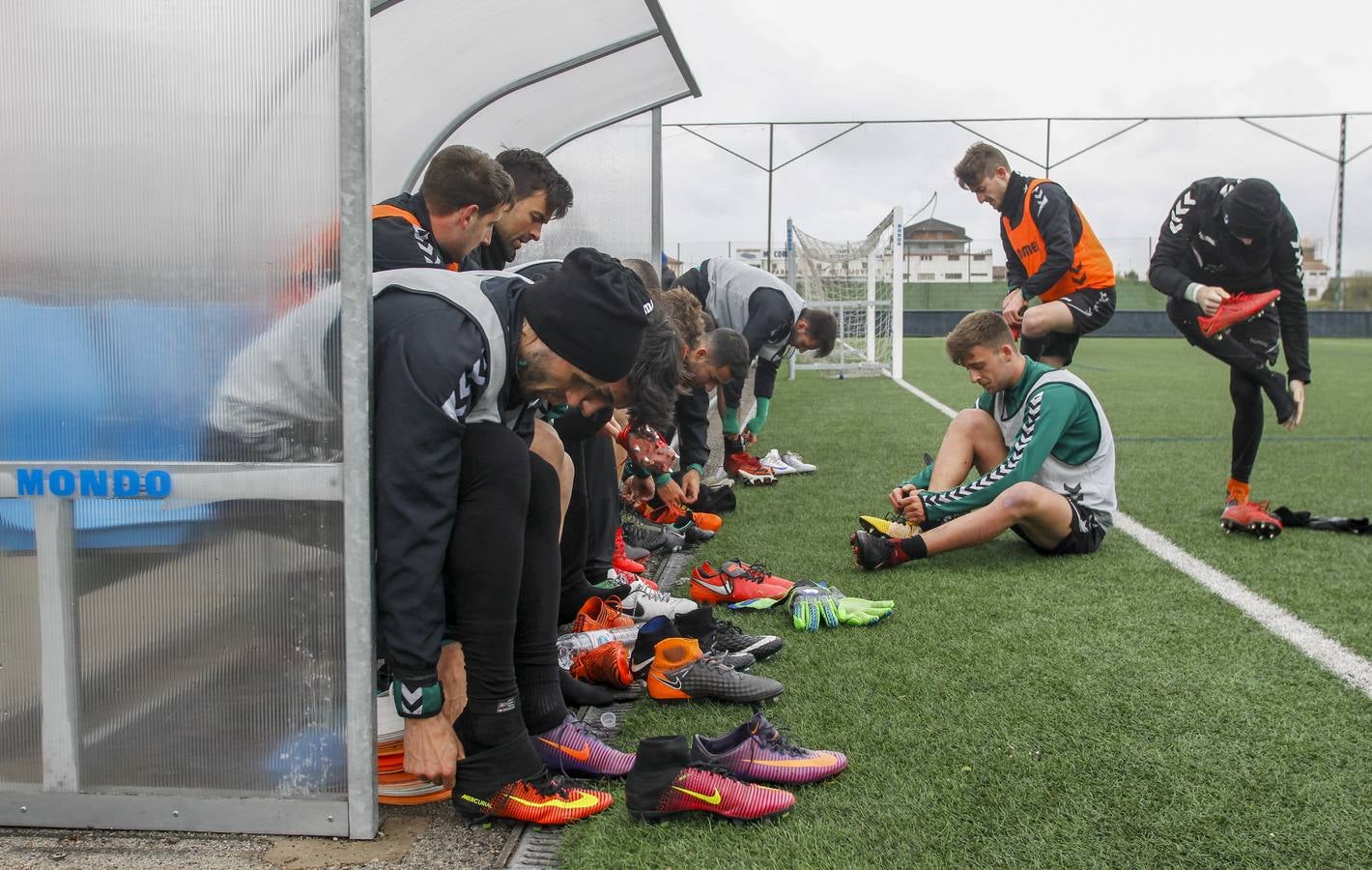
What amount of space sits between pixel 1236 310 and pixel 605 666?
11.6ft

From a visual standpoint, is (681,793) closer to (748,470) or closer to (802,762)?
(802,762)

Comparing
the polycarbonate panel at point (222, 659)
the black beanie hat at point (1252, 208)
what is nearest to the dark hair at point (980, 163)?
the black beanie hat at point (1252, 208)

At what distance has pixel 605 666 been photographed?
9.77 feet

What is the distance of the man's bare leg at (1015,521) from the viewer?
425 centimetres

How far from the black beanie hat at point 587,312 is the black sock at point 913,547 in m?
2.40

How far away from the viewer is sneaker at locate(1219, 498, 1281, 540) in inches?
188

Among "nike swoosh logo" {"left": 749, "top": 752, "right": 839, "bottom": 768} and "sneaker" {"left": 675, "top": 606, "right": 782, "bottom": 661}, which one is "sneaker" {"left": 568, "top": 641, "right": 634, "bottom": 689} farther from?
"nike swoosh logo" {"left": 749, "top": 752, "right": 839, "bottom": 768}

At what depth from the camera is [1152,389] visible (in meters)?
13.3

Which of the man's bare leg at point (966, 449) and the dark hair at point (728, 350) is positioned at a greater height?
the dark hair at point (728, 350)

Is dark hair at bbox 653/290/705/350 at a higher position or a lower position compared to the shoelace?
higher

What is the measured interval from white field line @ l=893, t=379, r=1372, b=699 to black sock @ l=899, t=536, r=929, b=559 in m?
0.96

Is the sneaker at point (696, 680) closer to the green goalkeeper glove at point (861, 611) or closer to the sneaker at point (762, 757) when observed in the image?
the sneaker at point (762, 757)

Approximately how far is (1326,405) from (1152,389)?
2.18m

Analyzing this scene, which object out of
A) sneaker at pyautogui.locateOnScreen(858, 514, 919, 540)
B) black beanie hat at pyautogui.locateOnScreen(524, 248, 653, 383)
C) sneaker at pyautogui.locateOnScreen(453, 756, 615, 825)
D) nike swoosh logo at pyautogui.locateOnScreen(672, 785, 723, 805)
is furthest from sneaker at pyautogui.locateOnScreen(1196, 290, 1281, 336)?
sneaker at pyautogui.locateOnScreen(453, 756, 615, 825)
